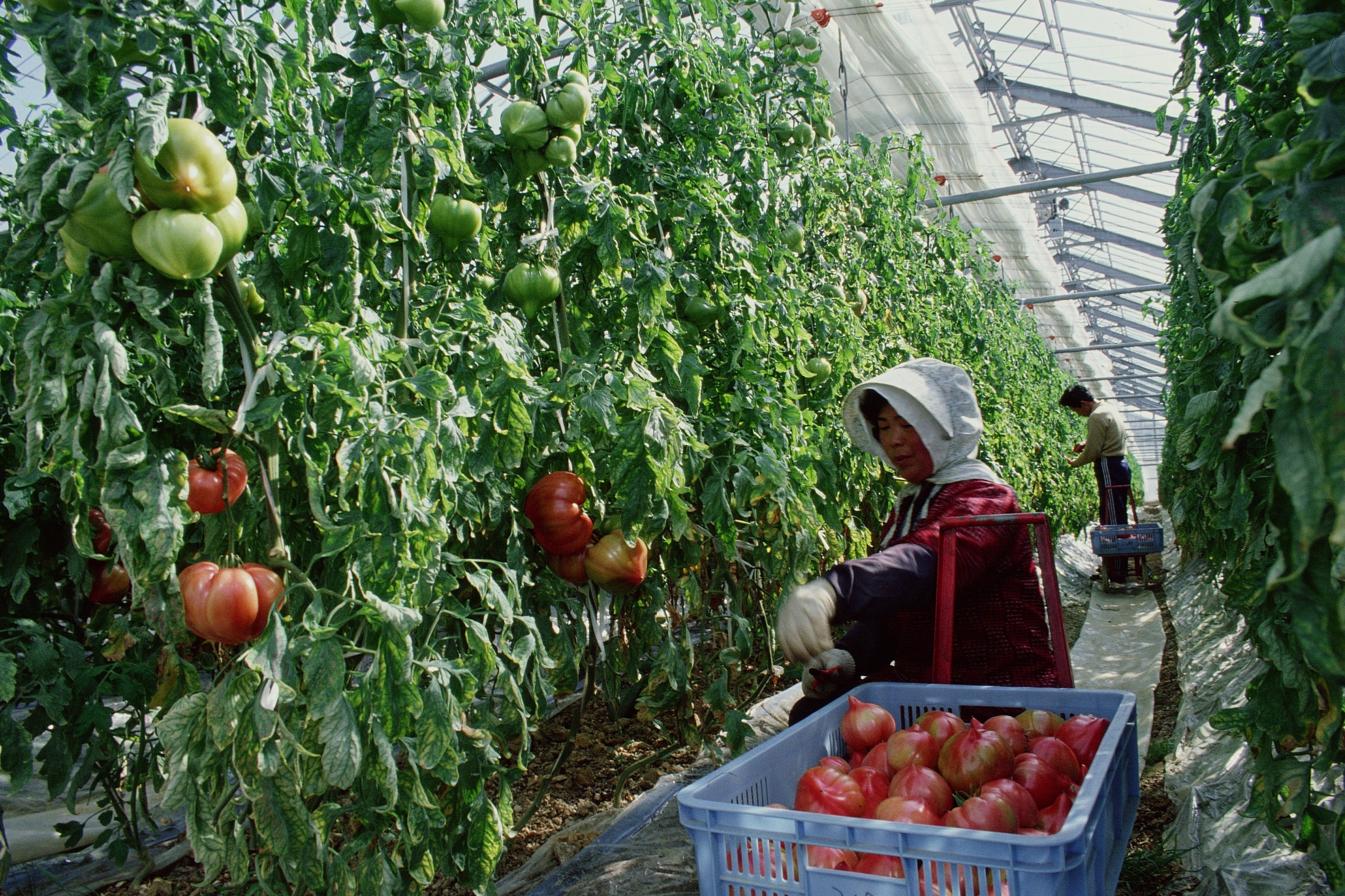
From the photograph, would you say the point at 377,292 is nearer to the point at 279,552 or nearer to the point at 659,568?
the point at 279,552

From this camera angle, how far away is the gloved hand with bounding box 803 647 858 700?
1.83 metres

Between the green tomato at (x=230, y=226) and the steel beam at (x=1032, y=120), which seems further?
the steel beam at (x=1032, y=120)

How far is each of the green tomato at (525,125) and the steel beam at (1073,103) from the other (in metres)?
8.04

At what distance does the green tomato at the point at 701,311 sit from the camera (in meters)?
2.10

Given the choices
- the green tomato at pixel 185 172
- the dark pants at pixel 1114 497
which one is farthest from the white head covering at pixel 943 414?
the dark pants at pixel 1114 497

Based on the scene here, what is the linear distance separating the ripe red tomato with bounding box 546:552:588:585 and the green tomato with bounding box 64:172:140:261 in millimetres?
918

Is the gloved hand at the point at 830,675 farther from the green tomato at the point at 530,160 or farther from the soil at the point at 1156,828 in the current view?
the green tomato at the point at 530,160

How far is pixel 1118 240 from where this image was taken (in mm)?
12172

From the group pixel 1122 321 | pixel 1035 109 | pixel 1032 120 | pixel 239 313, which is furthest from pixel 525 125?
pixel 1122 321

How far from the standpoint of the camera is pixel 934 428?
6.22 ft

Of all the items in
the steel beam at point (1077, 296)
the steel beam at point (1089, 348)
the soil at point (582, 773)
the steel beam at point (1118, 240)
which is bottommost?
the soil at point (582, 773)

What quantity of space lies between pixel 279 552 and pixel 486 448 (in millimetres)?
393

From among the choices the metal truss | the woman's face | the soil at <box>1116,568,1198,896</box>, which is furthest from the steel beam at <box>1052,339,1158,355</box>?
the woman's face

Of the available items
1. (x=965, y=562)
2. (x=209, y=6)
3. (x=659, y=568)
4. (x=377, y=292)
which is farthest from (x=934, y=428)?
(x=209, y=6)
